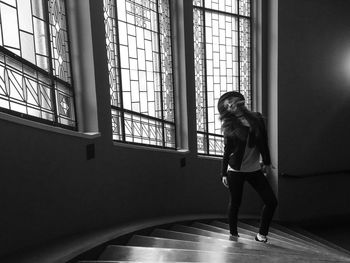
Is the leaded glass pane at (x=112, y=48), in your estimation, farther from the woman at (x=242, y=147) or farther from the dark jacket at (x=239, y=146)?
the dark jacket at (x=239, y=146)

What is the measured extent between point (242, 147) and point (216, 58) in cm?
305

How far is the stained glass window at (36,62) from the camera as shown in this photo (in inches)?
86.0

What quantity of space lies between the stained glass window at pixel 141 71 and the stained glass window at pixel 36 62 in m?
0.63

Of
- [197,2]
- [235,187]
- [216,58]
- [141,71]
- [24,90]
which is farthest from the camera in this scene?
[216,58]

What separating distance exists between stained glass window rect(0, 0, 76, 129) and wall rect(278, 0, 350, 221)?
404 cm

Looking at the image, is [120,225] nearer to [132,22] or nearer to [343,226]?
[132,22]

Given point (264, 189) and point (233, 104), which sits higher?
point (233, 104)

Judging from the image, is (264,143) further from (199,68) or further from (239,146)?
(199,68)

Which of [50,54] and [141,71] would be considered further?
[141,71]

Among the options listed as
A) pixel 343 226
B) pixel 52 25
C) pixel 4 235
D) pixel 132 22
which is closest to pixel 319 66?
pixel 343 226

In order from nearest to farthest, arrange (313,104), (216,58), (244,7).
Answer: (216,58), (244,7), (313,104)

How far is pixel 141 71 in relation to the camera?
3914 millimetres

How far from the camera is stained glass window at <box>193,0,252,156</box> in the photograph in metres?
5.26

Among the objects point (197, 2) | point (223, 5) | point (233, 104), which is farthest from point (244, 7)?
point (233, 104)
